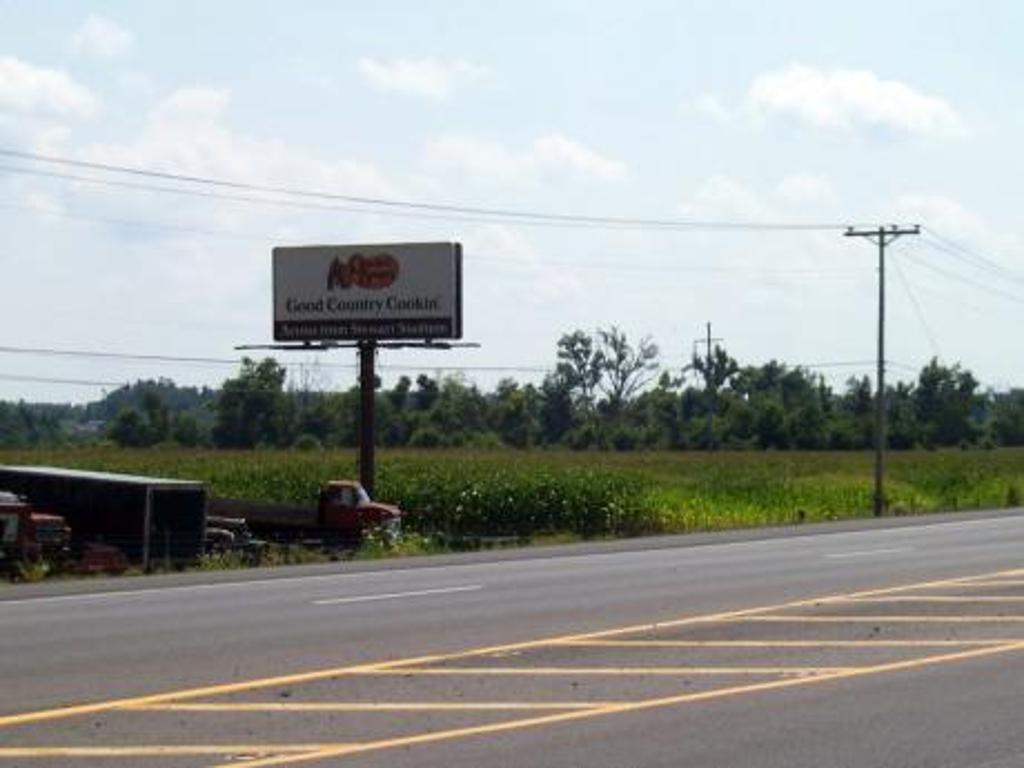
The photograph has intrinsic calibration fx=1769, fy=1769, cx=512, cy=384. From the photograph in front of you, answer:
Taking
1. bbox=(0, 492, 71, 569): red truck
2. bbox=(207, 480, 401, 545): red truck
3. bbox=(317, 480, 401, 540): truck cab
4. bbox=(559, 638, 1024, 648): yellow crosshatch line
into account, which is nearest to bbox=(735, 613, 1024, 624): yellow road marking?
bbox=(559, 638, 1024, 648): yellow crosshatch line

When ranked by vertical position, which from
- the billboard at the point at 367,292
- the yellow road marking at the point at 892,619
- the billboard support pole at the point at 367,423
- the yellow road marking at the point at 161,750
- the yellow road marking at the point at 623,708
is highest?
the billboard at the point at 367,292

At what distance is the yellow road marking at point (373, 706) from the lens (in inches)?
451

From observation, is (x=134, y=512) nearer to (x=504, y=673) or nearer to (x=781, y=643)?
(x=781, y=643)

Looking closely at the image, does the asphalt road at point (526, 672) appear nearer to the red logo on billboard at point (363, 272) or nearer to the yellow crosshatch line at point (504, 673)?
the yellow crosshatch line at point (504, 673)

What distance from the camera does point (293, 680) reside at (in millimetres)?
12930

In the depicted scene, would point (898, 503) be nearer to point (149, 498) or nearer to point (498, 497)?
point (498, 497)

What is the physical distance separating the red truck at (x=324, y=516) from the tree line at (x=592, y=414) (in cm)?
7109

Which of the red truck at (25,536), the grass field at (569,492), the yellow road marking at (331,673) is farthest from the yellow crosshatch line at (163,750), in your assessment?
the grass field at (569,492)

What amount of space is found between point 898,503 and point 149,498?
34.1m

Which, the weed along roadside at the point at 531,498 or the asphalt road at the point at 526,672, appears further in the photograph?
the weed along roadside at the point at 531,498

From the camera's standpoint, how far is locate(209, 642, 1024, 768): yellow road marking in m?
9.84

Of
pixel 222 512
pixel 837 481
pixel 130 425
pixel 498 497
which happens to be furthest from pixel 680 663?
pixel 130 425

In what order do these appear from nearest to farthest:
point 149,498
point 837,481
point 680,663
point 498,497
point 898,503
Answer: point 680,663 < point 149,498 < point 498,497 < point 898,503 < point 837,481

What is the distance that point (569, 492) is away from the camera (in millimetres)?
45469
